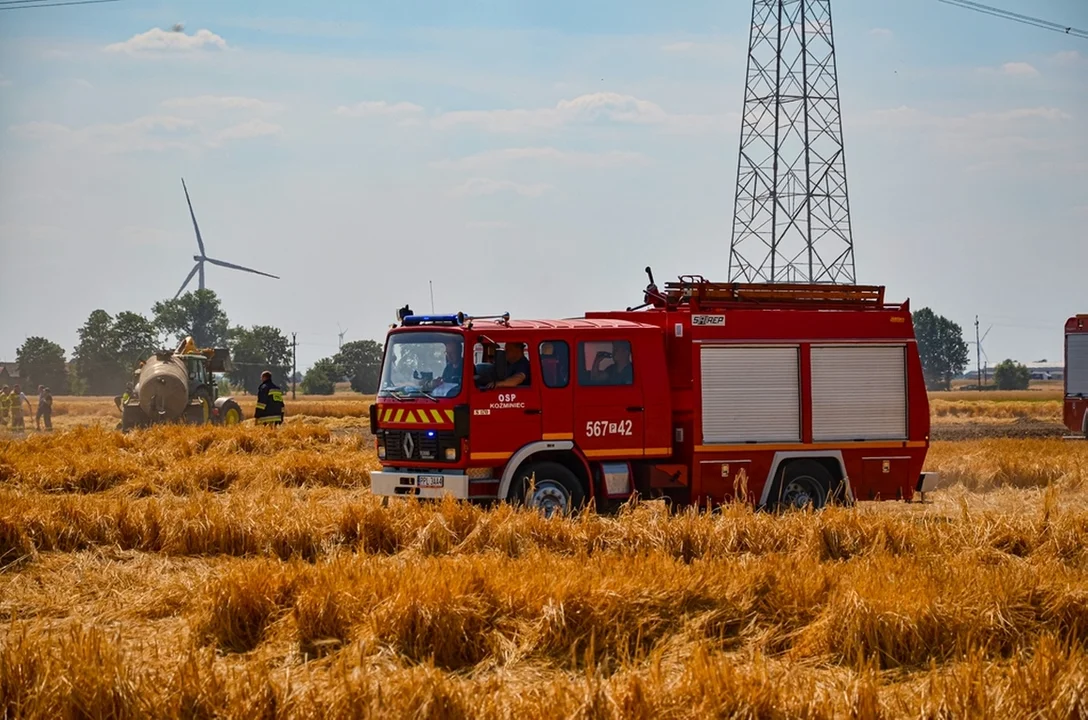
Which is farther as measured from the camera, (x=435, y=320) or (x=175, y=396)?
(x=175, y=396)

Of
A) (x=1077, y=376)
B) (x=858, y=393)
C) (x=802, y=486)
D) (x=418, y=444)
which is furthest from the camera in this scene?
(x=1077, y=376)

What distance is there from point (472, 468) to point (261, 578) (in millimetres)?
5591

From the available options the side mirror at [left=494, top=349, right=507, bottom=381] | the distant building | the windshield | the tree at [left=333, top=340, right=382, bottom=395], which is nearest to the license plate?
the windshield

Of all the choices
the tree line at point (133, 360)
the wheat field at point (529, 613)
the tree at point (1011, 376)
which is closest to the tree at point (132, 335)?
the tree line at point (133, 360)

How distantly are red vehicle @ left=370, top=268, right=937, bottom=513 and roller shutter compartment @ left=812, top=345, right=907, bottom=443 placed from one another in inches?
0.7

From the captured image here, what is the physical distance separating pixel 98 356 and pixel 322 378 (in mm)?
22200

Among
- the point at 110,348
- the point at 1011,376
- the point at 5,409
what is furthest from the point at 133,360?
the point at 1011,376

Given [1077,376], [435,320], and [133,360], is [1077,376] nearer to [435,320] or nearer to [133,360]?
[435,320]

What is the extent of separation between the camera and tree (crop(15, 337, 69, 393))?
125m

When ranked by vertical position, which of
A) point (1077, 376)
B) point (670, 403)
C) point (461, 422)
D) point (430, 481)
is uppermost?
point (1077, 376)

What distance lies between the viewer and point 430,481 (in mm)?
14844

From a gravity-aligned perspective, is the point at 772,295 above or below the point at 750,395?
above

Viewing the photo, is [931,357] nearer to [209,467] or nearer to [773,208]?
[773,208]

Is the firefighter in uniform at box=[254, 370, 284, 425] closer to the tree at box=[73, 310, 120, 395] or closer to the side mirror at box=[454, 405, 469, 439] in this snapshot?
the side mirror at box=[454, 405, 469, 439]
